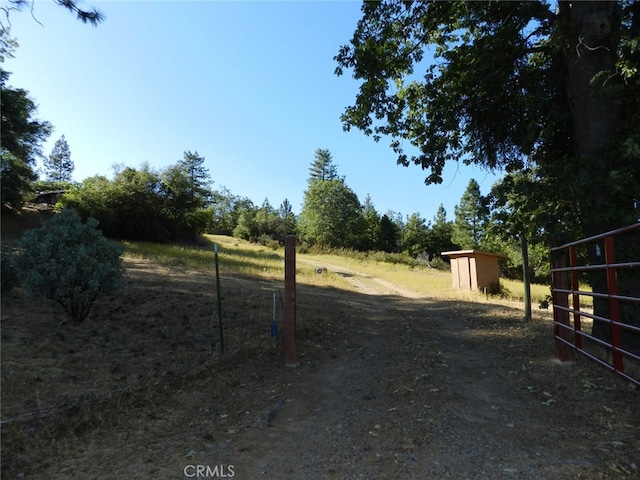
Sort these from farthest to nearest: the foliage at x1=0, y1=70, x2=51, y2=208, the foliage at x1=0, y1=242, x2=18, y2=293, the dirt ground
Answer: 1. the foliage at x1=0, y1=70, x2=51, y2=208
2. the foliage at x1=0, y1=242, x2=18, y2=293
3. the dirt ground

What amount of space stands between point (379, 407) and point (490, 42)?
5689 mm

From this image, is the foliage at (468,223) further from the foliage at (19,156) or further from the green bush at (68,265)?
the green bush at (68,265)

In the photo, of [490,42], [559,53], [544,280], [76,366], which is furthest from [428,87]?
[544,280]

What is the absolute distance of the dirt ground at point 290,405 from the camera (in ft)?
10.4

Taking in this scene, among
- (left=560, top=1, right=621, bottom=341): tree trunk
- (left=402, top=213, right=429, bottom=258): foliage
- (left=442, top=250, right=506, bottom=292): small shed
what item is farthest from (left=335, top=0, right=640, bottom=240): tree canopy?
(left=402, top=213, right=429, bottom=258): foliage

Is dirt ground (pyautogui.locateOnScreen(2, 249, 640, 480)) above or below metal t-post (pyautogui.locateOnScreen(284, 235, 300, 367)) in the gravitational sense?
below

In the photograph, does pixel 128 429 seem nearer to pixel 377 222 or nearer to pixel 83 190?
pixel 83 190

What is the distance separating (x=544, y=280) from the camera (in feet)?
126

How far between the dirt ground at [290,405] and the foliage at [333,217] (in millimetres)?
54199

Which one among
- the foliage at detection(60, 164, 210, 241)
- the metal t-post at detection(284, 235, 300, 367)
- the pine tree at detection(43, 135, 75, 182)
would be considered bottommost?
the metal t-post at detection(284, 235, 300, 367)

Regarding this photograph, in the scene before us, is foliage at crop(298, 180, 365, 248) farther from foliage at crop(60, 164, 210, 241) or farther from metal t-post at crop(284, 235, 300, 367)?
metal t-post at crop(284, 235, 300, 367)

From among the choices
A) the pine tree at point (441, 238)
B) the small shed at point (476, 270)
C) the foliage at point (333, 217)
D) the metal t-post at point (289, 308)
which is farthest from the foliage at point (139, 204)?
the pine tree at point (441, 238)

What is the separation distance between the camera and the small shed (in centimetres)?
1889

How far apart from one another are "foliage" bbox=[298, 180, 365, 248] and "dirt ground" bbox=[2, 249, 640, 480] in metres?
54.2
